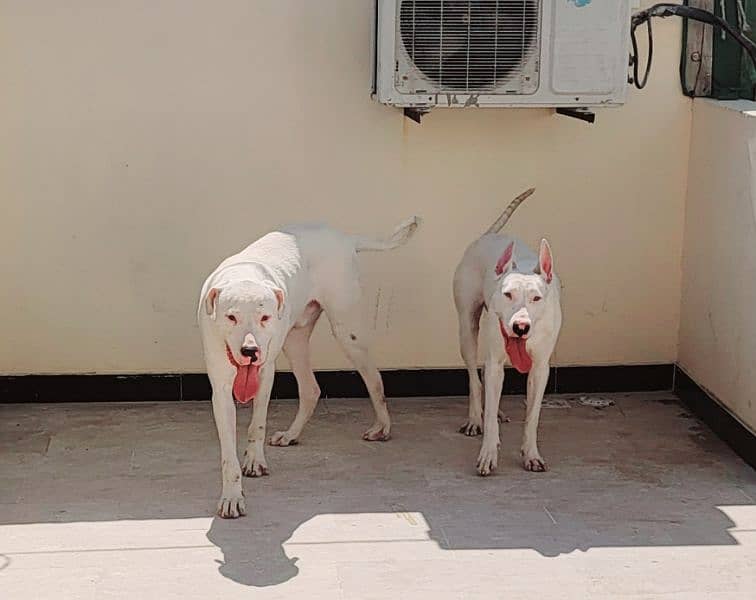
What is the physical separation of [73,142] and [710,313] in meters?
2.79

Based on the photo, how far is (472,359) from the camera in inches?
233

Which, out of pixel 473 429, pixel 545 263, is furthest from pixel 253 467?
pixel 545 263

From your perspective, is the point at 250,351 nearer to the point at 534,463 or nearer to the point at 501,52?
the point at 534,463

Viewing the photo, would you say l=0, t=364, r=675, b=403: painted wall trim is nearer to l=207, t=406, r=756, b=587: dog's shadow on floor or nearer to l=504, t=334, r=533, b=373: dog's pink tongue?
l=207, t=406, r=756, b=587: dog's shadow on floor

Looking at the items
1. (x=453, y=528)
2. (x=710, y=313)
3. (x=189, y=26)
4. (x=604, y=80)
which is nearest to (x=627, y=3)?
(x=604, y=80)

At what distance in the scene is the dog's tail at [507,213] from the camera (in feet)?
19.4

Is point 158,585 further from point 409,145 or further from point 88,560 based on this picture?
point 409,145

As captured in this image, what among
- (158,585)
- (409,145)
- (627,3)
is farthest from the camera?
(409,145)

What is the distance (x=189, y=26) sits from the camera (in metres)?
6.01

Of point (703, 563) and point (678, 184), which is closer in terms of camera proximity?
point (703, 563)

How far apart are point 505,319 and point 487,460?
618mm

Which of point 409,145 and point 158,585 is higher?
point 409,145

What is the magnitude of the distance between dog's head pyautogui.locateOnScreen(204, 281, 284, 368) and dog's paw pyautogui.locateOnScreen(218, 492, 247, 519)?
0.54m

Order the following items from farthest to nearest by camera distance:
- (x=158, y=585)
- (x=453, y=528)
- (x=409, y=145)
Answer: (x=409, y=145) < (x=453, y=528) < (x=158, y=585)
